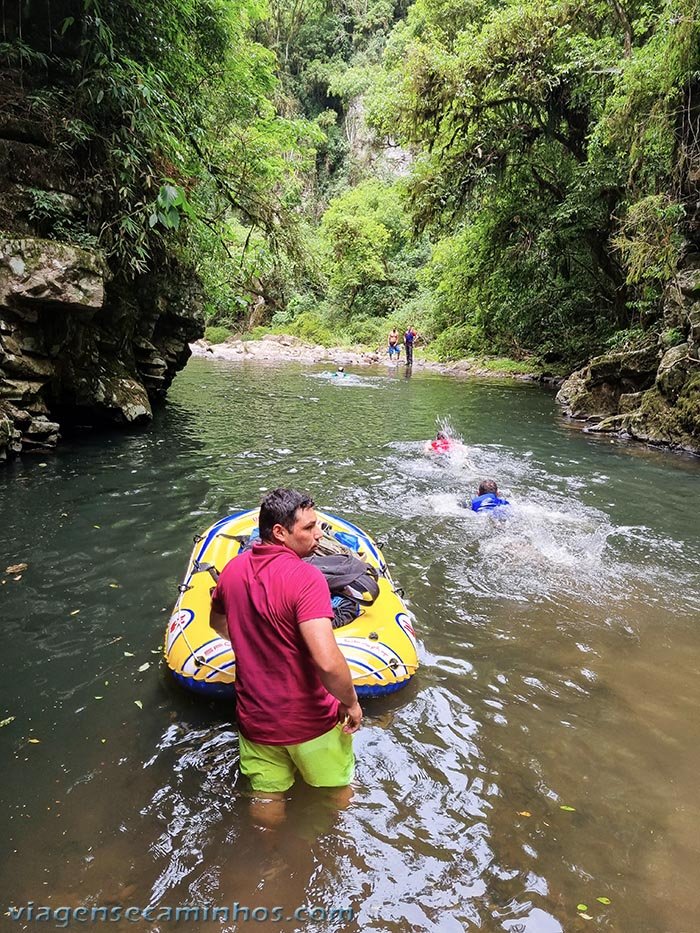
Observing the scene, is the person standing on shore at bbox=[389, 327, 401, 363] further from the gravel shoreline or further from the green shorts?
the green shorts

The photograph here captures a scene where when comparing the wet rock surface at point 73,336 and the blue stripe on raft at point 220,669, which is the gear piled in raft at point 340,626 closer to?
the blue stripe on raft at point 220,669

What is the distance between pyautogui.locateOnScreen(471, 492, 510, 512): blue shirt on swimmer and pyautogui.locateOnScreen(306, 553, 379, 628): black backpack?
339 centimetres

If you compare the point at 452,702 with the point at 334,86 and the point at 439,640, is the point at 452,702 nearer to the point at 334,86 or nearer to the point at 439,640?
the point at 439,640

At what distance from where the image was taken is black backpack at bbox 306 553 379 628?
3943 millimetres

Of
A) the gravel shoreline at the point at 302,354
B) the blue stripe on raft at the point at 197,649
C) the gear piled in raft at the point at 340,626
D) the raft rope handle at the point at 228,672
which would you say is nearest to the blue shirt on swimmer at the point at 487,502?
the gear piled in raft at the point at 340,626

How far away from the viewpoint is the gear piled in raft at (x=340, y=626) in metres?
3.55

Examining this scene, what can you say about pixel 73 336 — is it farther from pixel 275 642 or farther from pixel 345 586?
pixel 275 642

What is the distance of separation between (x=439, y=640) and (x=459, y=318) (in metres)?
26.2

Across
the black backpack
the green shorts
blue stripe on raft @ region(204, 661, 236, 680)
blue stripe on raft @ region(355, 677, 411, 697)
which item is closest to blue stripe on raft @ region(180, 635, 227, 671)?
blue stripe on raft @ region(204, 661, 236, 680)

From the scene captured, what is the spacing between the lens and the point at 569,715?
3559mm

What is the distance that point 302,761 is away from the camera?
251cm

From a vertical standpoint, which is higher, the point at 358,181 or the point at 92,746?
the point at 358,181

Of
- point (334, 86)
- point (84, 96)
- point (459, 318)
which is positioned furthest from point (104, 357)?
point (334, 86)

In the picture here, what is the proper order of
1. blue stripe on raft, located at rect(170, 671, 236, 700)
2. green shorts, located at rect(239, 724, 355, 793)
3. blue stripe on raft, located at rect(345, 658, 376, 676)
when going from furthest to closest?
blue stripe on raft, located at rect(345, 658, 376, 676)
blue stripe on raft, located at rect(170, 671, 236, 700)
green shorts, located at rect(239, 724, 355, 793)
